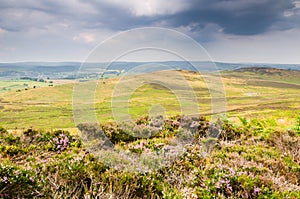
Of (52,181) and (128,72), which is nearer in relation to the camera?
(52,181)

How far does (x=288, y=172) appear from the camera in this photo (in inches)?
249

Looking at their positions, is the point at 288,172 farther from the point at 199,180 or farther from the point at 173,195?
the point at 173,195

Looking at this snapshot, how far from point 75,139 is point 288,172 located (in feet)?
19.8

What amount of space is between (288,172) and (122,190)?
3811 millimetres

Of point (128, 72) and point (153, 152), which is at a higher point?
point (128, 72)

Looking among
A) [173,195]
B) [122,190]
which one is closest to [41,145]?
[122,190]

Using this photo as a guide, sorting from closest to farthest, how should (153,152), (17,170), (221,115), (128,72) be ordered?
(17,170)
(153,152)
(128,72)
(221,115)

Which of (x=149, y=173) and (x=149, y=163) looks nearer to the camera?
(x=149, y=173)

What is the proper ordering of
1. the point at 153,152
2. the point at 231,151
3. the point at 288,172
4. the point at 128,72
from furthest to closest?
the point at 128,72 < the point at 231,151 < the point at 153,152 < the point at 288,172

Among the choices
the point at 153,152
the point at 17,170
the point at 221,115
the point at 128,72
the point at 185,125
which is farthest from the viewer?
the point at 221,115

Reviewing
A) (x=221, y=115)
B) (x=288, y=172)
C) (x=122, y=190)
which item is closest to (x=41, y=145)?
(x=122, y=190)

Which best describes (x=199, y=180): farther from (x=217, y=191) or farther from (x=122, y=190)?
(x=122, y=190)

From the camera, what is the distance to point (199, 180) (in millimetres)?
5281

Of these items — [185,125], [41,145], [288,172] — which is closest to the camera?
[288,172]
